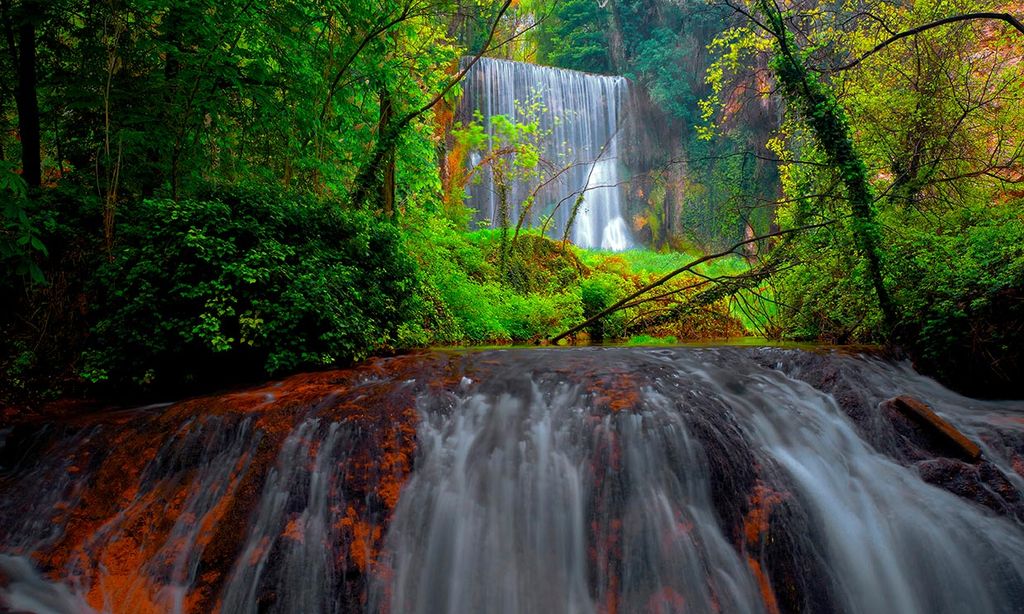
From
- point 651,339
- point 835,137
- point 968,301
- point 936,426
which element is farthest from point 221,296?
point 651,339

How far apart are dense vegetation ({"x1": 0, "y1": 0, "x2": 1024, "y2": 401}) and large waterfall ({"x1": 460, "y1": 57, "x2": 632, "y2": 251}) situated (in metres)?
16.0

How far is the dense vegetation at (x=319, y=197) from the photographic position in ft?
15.5

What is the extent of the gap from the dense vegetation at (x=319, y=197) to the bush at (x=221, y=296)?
2 centimetres

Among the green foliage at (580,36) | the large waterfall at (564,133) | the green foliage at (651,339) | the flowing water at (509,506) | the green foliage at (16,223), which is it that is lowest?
the flowing water at (509,506)

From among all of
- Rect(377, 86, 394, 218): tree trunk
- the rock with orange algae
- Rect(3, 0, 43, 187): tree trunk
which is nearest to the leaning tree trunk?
Rect(377, 86, 394, 218): tree trunk

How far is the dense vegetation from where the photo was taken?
471 centimetres

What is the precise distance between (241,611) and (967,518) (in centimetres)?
455

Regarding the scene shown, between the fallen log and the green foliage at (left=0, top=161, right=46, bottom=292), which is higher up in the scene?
the green foliage at (left=0, top=161, right=46, bottom=292)

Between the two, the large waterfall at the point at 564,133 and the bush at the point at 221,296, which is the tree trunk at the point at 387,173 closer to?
the bush at the point at 221,296

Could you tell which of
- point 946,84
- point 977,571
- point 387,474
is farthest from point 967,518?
point 946,84

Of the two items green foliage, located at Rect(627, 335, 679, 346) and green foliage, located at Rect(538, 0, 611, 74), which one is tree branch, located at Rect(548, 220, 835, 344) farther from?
green foliage, located at Rect(538, 0, 611, 74)

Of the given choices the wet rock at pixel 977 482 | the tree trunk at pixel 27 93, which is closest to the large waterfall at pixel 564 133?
the tree trunk at pixel 27 93

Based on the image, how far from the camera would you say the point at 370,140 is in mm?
8148

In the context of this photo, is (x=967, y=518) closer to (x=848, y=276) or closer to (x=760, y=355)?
(x=760, y=355)
